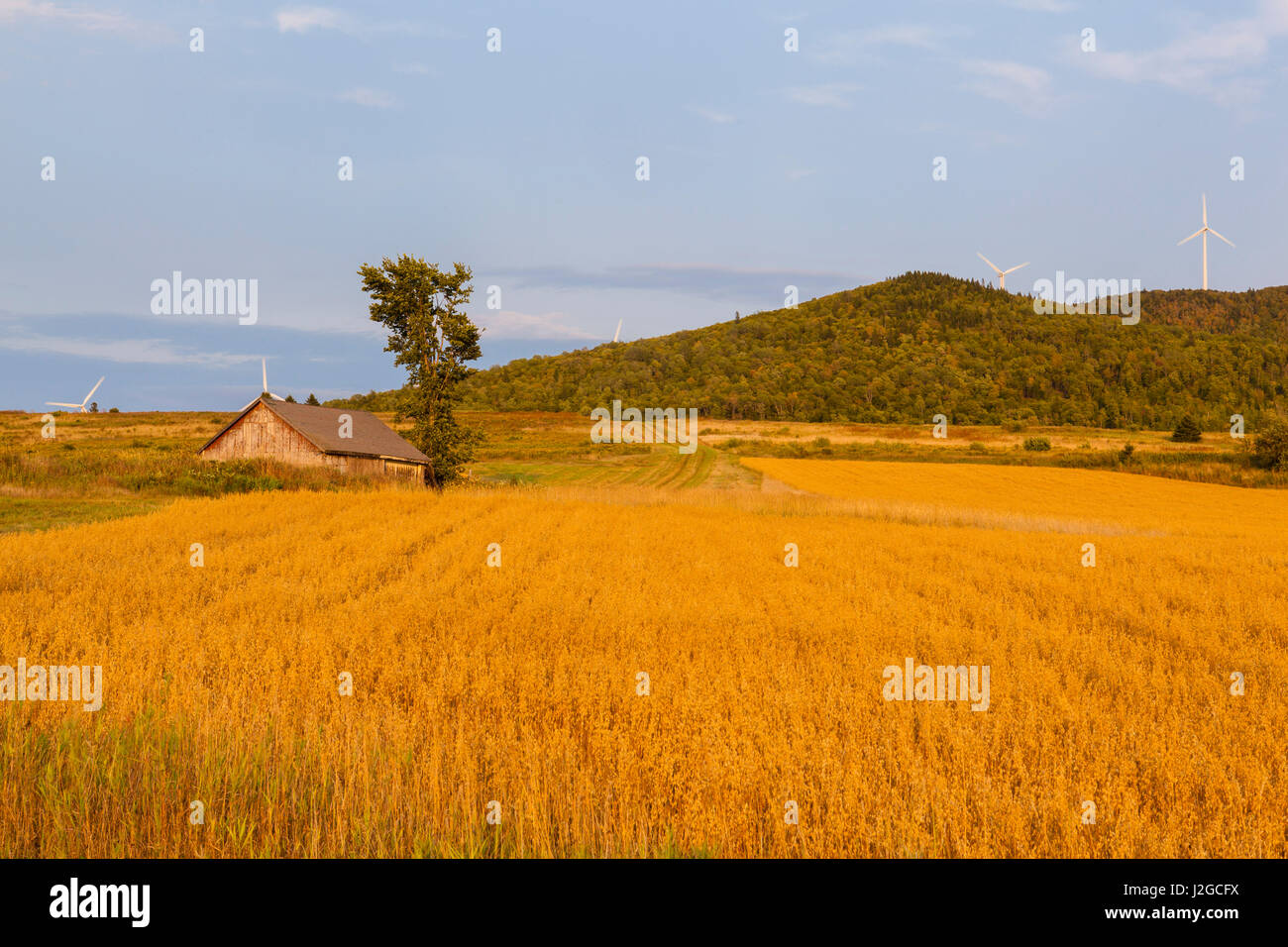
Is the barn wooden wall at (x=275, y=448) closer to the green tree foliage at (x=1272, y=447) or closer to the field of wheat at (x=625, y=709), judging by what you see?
the field of wheat at (x=625, y=709)

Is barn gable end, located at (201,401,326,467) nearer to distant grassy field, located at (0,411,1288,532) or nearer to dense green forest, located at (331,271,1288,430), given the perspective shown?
distant grassy field, located at (0,411,1288,532)

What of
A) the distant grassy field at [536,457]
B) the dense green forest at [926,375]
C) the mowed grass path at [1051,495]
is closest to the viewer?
the distant grassy field at [536,457]

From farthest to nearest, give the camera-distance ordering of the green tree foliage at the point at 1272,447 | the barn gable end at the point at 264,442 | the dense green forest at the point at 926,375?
the dense green forest at the point at 926,375, the green tree foliage at the point at 1272,447, the barn gable end at the point at 264,442

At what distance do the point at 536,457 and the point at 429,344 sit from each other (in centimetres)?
2950

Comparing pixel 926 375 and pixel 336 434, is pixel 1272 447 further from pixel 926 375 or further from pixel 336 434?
pixel 926 375

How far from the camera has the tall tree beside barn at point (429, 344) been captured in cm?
4091

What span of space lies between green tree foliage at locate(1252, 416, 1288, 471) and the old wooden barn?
66.8m

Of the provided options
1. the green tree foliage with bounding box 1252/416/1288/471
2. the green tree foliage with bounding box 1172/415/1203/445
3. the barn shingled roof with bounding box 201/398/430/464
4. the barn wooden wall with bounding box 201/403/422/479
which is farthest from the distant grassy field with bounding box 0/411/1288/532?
the barn shingled roof with bounding box 201/398/430/464

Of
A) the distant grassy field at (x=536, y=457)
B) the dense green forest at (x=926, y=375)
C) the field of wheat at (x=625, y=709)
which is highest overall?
the dense green forest at (x=926, y=375)

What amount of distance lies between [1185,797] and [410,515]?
2133 cm

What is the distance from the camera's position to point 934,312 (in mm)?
175625

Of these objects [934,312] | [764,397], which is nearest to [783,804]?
[764,397]

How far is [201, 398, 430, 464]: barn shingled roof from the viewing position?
3828 cm

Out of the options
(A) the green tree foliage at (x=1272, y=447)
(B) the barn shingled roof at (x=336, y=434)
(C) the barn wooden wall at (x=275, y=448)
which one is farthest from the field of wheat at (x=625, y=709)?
(A) the green tree foliage at (x=1272, y=447)
